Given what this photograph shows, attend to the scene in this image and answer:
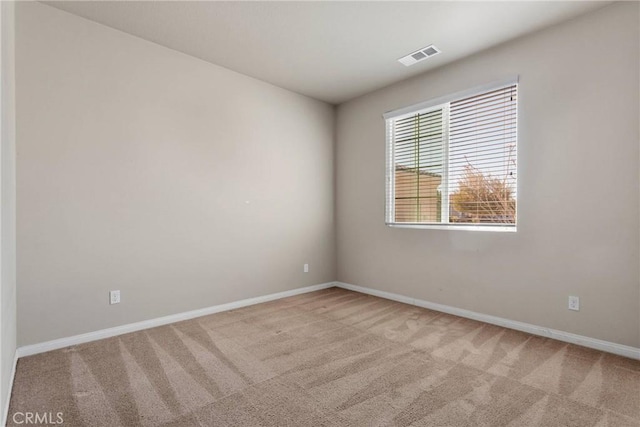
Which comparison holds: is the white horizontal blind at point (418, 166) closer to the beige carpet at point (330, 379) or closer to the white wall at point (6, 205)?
the beige carpet at point (330, 379)

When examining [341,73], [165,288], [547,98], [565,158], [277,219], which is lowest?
[165,288]

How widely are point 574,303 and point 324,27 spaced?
3180mm

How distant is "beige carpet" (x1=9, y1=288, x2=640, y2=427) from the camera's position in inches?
68.7

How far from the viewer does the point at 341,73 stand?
374cm

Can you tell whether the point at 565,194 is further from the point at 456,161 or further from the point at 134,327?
the point at 134,327

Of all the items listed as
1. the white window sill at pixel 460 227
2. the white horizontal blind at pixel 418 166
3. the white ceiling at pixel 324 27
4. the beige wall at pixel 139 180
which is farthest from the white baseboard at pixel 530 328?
the white ceiling at pixel 324 27

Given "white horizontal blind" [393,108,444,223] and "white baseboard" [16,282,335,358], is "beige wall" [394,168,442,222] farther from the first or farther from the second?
"white baseboard" [16,282,335,358]

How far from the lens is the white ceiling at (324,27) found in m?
2.54

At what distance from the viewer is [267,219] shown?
13.3ft

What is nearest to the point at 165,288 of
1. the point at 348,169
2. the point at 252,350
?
the point at 252,350

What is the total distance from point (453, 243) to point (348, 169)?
6.10ft

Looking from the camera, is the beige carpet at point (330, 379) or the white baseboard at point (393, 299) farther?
the white baseboard at point (393, 299)

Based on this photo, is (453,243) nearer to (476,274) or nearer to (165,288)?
(476,274)

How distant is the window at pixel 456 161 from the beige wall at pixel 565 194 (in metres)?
0.13
